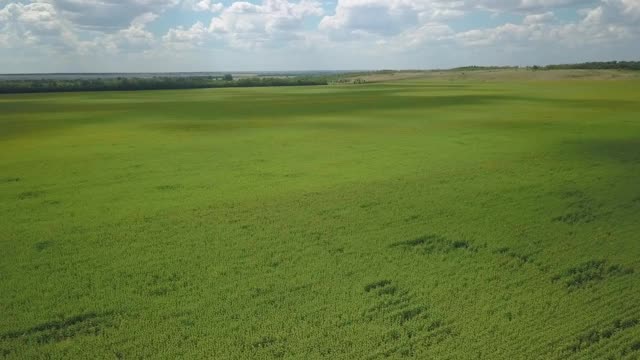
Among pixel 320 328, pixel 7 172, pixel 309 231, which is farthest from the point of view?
pixel 7 172

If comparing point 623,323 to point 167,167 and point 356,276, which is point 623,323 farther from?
point 167,167

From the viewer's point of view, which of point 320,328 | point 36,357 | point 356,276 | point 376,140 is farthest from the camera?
point 376,140

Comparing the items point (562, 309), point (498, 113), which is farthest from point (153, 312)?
point (498, 113)

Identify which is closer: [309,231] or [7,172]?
[309,231]

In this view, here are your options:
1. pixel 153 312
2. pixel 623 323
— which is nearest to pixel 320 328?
pixel 153 312

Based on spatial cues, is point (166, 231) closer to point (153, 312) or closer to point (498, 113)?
point (153, 312)

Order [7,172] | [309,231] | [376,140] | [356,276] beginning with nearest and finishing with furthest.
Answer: [356,276] → [309,231] → [7,172] → [376,140]
